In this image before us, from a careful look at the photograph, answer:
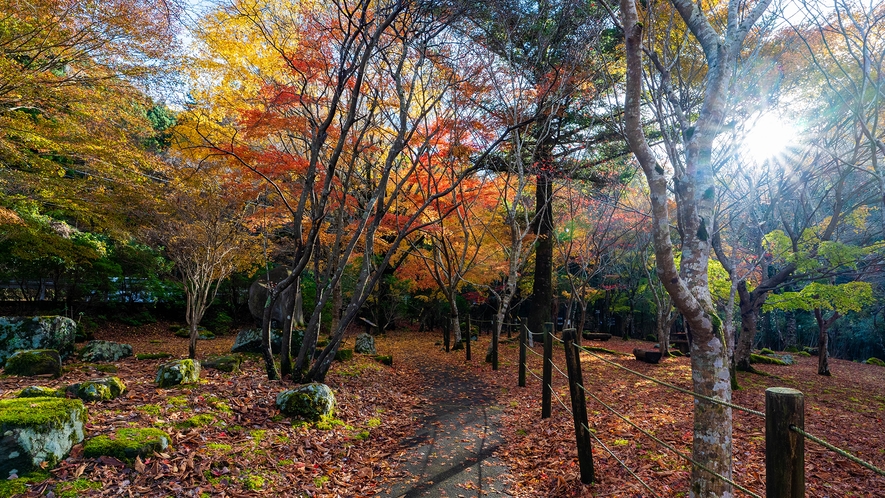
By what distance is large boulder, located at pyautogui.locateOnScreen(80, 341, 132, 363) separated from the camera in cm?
855

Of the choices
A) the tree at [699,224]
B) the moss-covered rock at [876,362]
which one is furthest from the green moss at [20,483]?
the moss-covered rock at [876,362]

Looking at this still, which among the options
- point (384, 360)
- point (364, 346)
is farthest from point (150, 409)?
point (364, 346)

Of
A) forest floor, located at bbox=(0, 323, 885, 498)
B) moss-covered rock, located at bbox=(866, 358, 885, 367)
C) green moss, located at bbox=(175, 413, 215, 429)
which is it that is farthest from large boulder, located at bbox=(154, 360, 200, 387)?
moss-covered rock, located at bbox=(866, 358, 885, 367)

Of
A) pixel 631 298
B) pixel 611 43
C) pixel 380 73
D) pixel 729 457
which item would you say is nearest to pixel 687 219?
pixel 729 457

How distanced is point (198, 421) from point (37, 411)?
1.47 m

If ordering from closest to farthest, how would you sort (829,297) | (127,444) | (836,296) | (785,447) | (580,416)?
1. (785,447)
2. (127,444)
3. (580,416)
4. (836,296)
5. (829,297)

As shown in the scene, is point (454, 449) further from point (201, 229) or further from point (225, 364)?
point (201, 229)

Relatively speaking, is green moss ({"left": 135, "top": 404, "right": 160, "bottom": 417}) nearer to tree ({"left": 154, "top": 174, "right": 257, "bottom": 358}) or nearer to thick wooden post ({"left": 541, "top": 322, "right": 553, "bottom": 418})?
thick wooden post ({"left": 541, "top": 322, "right": 553, "bottom": 418})

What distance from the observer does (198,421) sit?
187 inches

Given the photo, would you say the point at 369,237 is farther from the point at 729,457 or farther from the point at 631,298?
the point at 631,298

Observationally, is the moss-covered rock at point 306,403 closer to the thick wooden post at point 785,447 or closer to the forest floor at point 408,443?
the forest floor at point 408,443

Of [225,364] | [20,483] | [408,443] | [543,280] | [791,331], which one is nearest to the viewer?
[20,483]

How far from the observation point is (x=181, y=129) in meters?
12.0

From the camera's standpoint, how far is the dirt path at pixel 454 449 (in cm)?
436
